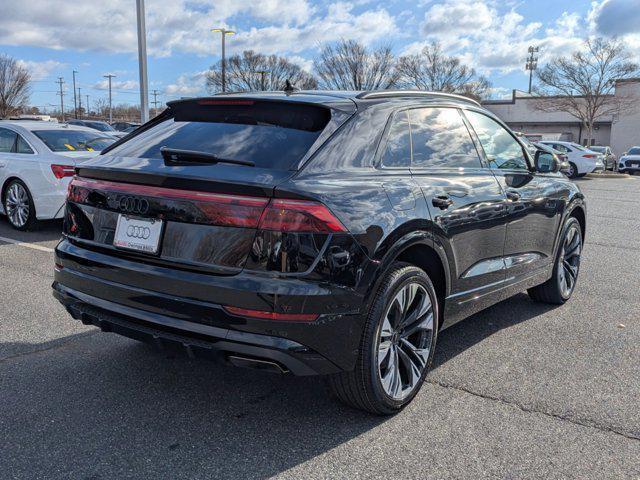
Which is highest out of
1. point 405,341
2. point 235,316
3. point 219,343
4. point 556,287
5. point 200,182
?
point 200,182

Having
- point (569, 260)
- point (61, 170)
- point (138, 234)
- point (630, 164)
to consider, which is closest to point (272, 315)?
point (138, 234)

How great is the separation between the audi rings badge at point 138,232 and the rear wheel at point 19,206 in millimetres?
5974

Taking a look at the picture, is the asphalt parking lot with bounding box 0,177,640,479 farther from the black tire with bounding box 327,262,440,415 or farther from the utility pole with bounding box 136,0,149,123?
the utility pole with bounding box 136,0,149,123

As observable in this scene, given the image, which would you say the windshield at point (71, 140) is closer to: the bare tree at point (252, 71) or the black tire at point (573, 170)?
the black tire at point (573, 170)

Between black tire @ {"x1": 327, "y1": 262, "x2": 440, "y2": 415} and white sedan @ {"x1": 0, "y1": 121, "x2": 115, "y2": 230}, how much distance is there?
6.16 m

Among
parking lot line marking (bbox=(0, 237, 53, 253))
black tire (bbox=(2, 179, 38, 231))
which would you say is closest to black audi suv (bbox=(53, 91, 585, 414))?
parking lot line marking (bbox=(0, 237, 53, 253))

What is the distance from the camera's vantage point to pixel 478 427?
305 centimetres

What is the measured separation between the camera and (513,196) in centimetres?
423

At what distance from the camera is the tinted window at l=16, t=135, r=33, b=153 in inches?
328

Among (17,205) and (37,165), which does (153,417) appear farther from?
(17,205)

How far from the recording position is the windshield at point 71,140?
329 inches

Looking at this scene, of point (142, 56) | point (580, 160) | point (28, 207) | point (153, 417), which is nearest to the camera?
point (153, 417)

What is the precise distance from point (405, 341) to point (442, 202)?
2.70ft

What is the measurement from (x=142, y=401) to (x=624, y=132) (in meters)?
57.4
